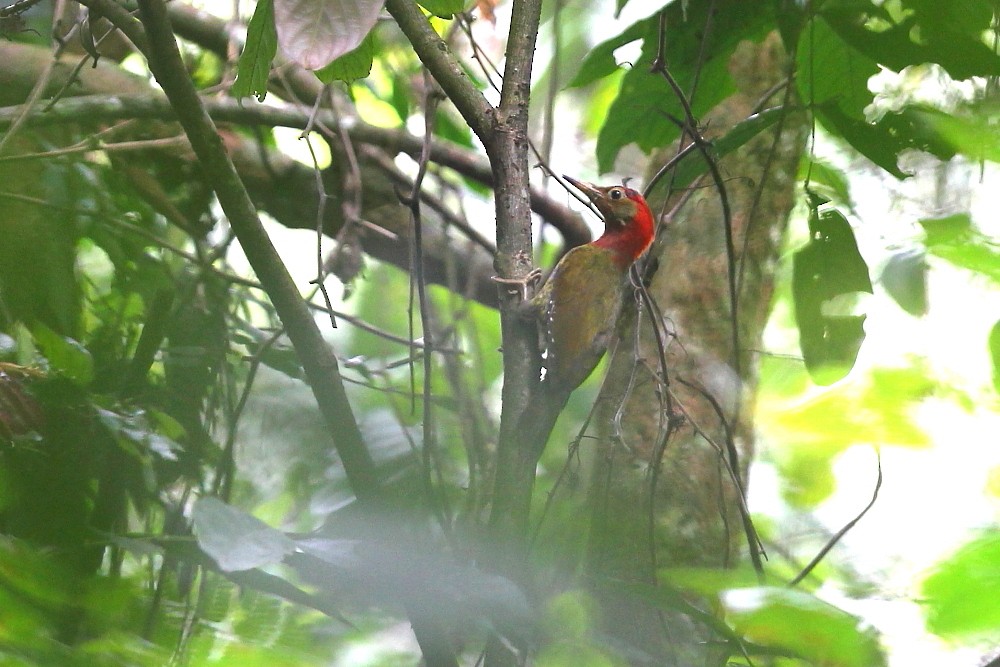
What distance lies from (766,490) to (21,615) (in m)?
2.48

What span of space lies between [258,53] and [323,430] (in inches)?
33.7

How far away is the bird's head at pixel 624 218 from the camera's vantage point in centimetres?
287

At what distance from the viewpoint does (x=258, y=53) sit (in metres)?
1.60

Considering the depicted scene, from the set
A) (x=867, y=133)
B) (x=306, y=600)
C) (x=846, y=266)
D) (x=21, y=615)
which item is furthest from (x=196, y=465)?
(x=867, y=133)

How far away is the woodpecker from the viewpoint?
7.65 feet

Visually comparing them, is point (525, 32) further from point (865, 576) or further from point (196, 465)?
point (865, 576)

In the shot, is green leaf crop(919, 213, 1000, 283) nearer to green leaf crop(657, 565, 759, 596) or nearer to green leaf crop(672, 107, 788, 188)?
green leaf crop(657, 565, 759, 596)

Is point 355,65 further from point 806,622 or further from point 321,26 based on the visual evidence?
point 806,622

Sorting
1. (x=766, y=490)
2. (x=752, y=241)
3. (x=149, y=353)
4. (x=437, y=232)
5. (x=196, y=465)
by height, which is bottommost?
(x=196, y=465)

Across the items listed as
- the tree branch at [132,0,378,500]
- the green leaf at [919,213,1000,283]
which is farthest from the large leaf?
the green leaf at [919,213,1000,283]

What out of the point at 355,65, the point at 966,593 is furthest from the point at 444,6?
the point at 966,593

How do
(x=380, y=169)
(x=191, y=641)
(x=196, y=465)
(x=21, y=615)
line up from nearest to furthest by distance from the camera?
(x=21, y=615) < (x=191, y=641) < (x=196, y=465) < (x=380, y=169)

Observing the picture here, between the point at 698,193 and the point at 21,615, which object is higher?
the point at 698,193

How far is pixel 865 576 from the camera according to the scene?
2.46m
